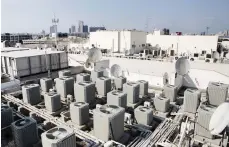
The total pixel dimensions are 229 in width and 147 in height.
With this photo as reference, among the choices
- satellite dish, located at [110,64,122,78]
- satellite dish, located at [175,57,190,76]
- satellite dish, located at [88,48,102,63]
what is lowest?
satellite dish, located at [110,64,122,78]

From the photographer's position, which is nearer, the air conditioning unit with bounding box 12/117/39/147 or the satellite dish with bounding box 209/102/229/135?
the air conditioning unit with bounding box 12/117/39/147

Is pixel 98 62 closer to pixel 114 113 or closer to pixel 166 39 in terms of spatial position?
pixel 114 113

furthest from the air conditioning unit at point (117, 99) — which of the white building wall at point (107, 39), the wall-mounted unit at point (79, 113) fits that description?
the white building wall at point (107, 39)

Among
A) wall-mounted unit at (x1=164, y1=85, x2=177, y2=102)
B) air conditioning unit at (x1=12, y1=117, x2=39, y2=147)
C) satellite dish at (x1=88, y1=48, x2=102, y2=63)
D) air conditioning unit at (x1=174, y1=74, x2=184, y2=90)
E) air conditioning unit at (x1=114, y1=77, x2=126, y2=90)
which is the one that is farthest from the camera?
satellite dish at (x1=88, y1=48, x2=102, y2=63)

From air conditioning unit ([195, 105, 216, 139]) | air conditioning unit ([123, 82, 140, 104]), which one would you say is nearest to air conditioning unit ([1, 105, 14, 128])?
air conditioning unit ([123, 82, 140, 104])

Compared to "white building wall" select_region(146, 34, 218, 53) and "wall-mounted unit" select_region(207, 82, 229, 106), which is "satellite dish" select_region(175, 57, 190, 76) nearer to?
"wall-mounted unit" select_region(207, 82, 229, 106)

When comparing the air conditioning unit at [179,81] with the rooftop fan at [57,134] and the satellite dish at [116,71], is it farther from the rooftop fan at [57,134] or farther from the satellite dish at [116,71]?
the rooftop fan at [57,134]

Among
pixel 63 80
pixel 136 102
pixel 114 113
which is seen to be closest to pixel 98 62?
pixel 63 80

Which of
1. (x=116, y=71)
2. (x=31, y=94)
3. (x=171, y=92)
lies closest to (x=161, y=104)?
(x=171, y=92)
